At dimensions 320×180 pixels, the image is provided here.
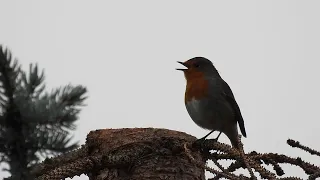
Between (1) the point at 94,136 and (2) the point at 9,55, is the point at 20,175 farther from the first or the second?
(1) the point at 94,136

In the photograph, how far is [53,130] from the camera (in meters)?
0.54

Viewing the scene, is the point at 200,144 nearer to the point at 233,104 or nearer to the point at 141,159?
the point at 141,159

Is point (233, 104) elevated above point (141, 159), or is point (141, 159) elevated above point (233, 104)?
point (233, 104)

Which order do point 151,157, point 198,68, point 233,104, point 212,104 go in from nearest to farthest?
point 151,157
point 212,104
point 233,104
point 198,68

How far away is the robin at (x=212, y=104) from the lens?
4.13 meters

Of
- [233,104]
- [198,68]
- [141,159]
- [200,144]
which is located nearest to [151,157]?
[141,159]

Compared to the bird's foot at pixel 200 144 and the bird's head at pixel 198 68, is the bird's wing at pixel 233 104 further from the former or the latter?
the bird's foot at pixel 200 144

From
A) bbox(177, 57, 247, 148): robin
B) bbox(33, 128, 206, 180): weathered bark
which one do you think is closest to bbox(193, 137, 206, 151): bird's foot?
bbox(33, 128, 206, 180): weathered bark

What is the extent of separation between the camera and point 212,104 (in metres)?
4.17

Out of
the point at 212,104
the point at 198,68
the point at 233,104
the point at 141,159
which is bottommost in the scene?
the point at 141,159

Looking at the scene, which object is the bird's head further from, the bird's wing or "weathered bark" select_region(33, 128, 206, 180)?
"weathered bark" select_region(33, 128, 206, 180)

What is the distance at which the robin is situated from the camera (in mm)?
4129

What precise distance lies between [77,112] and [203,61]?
4308mm

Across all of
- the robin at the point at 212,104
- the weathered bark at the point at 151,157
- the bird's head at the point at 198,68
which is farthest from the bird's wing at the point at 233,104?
the weathered bark at the point at 151,157
